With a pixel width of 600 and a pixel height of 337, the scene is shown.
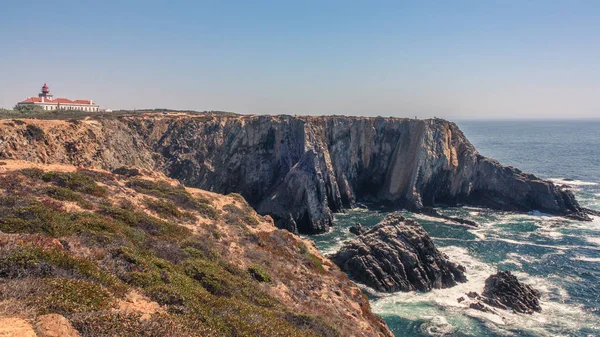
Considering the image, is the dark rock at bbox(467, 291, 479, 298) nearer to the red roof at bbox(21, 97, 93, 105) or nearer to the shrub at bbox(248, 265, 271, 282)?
the shrub at bbox(248, 265, 271, 282)

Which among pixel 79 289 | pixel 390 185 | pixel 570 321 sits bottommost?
pixel 570 321

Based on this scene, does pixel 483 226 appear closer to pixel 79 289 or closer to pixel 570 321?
pixel 570 321

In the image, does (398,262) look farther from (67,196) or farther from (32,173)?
(32,173)

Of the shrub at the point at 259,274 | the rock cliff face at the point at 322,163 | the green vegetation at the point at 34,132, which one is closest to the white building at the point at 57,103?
the rock cliff face at the point at 322,163

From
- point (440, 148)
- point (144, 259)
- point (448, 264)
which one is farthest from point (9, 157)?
point (440, 148)

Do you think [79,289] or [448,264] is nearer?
[79,289]

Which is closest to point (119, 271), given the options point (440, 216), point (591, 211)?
point (440, 216)

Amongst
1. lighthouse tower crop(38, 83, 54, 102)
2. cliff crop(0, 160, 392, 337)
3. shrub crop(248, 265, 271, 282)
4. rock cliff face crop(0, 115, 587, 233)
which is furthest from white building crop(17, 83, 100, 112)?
shrub crop(248, 265, 271, 282)
